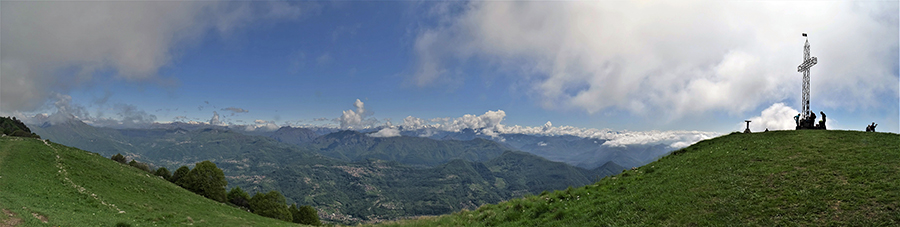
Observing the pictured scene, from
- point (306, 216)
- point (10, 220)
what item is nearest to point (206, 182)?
point (306, 216)

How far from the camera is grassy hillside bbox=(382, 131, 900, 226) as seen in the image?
1120 centimetres

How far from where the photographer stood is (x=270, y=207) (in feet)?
219

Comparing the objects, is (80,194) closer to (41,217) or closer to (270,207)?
(41,217)

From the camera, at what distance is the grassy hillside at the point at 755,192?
36.8ft

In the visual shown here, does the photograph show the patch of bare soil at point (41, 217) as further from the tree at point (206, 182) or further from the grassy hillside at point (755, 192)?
the tree at point (206, 182)

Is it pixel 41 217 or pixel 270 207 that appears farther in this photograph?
pixel 270 207

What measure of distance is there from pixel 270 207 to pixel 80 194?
41544mm

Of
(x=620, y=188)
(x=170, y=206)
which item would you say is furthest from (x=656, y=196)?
(x=170, y=206)

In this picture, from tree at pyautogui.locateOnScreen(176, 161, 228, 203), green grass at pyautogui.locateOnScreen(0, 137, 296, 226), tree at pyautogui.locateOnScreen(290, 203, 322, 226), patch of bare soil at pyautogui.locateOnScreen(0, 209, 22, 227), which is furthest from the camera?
tree at pyautogui.locateOnScreen(290, 203, 322, 226)

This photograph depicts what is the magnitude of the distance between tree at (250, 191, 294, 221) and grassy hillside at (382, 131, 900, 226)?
191 ft

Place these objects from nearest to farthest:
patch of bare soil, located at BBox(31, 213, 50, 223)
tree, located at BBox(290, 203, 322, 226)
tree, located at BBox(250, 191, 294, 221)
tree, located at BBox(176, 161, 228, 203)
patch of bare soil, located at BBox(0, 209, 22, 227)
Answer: patch of bare soil, located at BBox(0, 209, 22, 227) < patch of bare soil, located at BBox(31, 213, 50, 223) < tree, located at BBox(176, 161, 228, 203) < tree, located at BBox(250, 191, 294, 221) < tree, located at BBox(290, 203, 322, 226)

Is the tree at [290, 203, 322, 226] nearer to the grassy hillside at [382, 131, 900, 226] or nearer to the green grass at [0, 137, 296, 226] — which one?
the green grass at [0, 137, 296, 226]

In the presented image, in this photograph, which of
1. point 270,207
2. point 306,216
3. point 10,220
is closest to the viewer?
point 10,220

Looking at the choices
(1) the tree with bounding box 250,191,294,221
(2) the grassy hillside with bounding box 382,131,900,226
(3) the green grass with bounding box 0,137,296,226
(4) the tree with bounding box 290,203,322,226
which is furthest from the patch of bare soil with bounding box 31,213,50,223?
(4) the tree with bounding box 290,203,322,226
